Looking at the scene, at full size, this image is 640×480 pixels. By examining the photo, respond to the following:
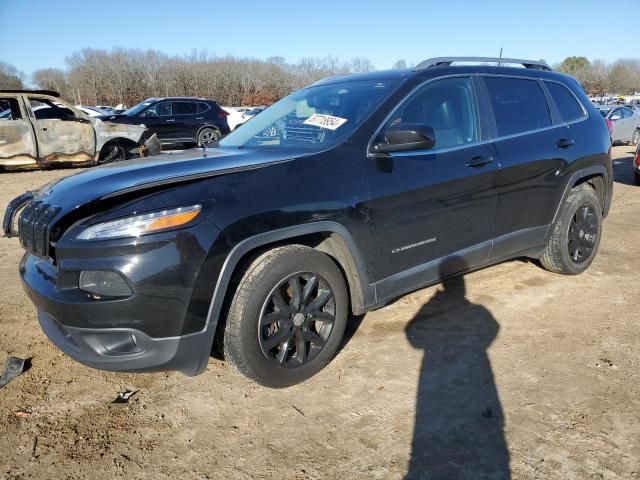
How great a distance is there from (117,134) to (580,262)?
33.5 ft

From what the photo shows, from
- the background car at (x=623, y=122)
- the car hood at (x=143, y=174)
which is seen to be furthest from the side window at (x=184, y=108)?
the background car at (x=623, y=122)

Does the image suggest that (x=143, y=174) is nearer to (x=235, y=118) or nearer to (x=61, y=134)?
(x=61, y=134)

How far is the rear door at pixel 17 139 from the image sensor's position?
10.5 metres

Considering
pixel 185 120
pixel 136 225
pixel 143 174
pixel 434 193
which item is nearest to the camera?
pixel 136 225

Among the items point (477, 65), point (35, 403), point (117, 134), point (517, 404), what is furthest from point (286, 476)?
point (117, 134)

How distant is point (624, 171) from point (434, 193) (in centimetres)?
1085

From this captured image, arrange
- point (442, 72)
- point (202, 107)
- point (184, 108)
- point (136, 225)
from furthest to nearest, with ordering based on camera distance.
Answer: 1. point (202, 107)
2. point (184, 108)
3. point (442, 72)
4. point (136, 225)

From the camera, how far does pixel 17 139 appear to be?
1066cm

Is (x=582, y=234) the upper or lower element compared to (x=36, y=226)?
lower

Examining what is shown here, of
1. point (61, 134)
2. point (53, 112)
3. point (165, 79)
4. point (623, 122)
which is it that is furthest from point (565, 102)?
point (165, 79)

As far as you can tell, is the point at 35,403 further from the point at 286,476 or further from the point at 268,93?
the point at 268,93

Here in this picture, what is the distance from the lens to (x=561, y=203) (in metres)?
4.21

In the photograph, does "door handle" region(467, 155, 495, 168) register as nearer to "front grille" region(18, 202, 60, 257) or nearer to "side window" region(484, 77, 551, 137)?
"side window" region(484, 77, 551, 137)

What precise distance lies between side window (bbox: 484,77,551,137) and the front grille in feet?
9.85
